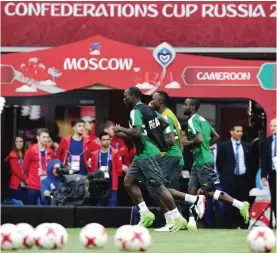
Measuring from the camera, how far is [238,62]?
61.5 ft

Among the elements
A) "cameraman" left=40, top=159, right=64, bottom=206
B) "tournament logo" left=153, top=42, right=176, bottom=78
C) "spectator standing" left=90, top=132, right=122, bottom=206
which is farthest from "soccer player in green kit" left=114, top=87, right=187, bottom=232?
"tournament logo" left=153, top=42, right=176, bottom=78

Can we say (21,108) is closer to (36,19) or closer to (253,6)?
(36,19)

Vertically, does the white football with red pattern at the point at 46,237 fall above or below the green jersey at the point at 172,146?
below

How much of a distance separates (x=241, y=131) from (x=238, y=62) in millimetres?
1221

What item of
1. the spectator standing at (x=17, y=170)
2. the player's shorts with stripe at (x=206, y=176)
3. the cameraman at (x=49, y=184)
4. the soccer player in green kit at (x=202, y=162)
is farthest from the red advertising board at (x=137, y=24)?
the player's shorts with stripe at (x=206, y=176)

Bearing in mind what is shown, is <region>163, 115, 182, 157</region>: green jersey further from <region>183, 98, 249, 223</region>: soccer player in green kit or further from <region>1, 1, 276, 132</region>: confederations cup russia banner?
<region>1, 1, 276, 132</region>: confederations cup russia banner

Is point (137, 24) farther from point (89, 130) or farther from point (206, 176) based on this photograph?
point (206, 176)

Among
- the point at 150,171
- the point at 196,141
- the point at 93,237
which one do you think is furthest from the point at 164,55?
the point at 93,237

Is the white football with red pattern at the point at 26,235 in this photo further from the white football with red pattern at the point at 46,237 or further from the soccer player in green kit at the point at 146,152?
the soccer player in green kit at the point at 146,152

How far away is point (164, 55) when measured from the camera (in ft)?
61.9

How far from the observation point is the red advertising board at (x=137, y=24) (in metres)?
19.4

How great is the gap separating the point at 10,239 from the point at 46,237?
0.35 meters

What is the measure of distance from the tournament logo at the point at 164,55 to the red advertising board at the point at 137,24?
629 mm

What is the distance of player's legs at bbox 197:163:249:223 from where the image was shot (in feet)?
52.6
